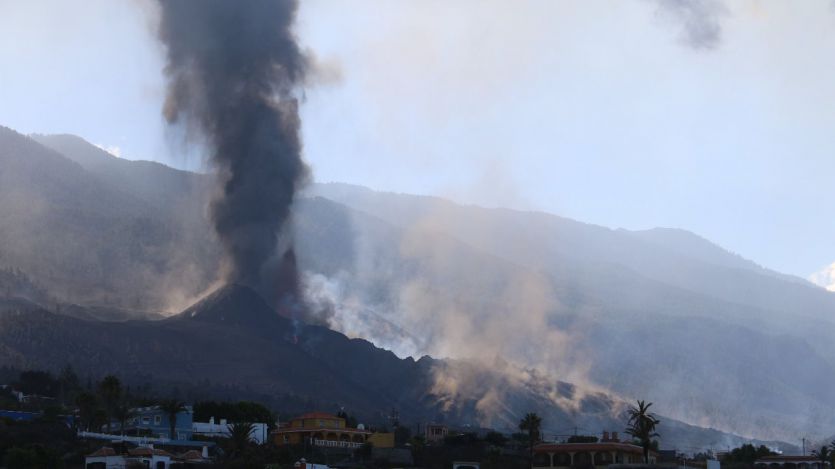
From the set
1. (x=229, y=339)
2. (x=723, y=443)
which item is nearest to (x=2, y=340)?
(x=229, y=339)

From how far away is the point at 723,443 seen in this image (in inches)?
6939

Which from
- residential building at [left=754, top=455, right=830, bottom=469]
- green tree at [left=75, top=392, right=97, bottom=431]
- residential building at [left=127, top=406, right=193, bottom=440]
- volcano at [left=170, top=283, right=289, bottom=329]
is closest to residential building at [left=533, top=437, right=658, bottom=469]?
residential building at [left=754, top=455, right=830, bottom=469]

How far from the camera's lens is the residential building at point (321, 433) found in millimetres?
111812

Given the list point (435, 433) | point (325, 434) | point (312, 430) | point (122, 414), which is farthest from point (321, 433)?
point (435, 433)

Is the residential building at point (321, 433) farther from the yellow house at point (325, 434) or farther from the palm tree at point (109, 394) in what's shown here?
the palm tree at point (109, 394)

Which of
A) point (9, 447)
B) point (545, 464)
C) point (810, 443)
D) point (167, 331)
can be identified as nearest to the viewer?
point (9, 447)

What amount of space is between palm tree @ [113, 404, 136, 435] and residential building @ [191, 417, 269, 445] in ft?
17.2

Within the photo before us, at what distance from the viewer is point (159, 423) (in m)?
112

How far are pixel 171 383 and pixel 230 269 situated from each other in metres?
41.6

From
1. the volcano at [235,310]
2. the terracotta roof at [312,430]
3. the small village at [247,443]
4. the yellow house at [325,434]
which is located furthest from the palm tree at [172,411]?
the volcano at [235,310]

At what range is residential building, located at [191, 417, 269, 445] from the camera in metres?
111

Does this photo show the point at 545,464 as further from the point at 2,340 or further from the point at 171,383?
the point at 2,340

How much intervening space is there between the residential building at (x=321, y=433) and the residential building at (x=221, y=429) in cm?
141

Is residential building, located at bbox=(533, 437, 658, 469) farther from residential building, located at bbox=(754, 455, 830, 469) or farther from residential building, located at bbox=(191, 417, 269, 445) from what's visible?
residential building, located at bbox=(191, 417, 269, 445)
